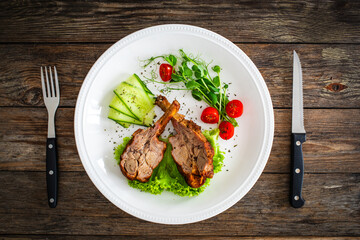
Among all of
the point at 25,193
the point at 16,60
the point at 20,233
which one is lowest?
the point at 20,233

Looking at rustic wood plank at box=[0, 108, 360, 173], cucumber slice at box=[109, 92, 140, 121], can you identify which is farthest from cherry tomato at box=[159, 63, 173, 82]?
rustic wood plank at box=[0, 108, 360, 173]

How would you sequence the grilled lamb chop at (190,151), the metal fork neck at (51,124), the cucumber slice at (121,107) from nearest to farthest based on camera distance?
the grilled lamb chop at (190,151) < the cucumber slice at (121,107) < the metal fork neck at (51,124)

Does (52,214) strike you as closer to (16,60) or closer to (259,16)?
(16,60)

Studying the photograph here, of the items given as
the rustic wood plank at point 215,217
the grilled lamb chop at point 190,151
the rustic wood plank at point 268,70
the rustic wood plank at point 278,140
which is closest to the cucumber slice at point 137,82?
the grilled lamb chop at point 190,151

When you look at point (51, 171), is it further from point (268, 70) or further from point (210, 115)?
point (268, 70)

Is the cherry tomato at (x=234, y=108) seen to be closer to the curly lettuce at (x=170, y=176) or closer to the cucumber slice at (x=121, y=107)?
the curly lettuce at (x=170, y=176)

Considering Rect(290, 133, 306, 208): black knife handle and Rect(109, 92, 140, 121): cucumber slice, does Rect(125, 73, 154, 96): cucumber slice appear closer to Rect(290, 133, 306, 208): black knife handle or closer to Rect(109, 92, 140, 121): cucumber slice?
Rect(109, 92, 140, 121): cucumber slice

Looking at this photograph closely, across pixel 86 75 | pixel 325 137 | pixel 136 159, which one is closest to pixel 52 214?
pixel 136 159
